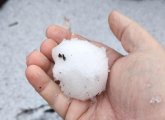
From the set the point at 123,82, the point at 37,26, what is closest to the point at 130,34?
the point at 123,82

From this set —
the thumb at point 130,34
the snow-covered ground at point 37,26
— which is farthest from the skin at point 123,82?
the snow-covered ground at point 37,26

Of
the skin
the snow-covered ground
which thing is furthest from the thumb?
the snow-covered ground

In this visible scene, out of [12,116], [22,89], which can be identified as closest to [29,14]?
[22,89]

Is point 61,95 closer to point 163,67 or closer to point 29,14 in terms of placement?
point 163,67

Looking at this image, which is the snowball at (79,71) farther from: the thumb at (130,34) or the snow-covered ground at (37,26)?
the snow-covered ground at (37,26)

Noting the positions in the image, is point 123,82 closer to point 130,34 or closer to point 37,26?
point 130,34
